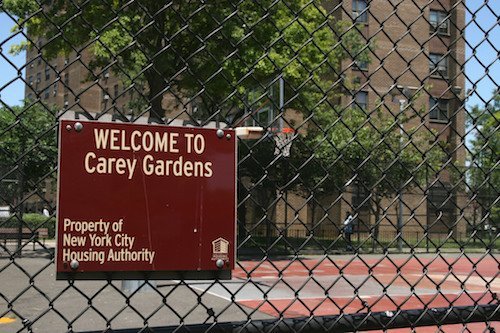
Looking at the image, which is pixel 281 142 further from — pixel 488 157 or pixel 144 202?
pixel 488 157

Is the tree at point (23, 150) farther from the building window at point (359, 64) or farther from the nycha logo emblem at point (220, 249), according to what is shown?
the building window at point (359, 64)

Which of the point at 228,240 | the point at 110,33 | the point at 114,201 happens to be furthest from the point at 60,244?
the point at 110,33

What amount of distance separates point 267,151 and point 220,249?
12178 mm

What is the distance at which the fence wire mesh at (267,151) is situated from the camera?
83.3 inches

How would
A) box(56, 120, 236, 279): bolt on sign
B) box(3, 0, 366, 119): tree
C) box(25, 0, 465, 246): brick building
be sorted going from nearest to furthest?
1. box(56, 120, 236, 279): bolt on sign
2. box(3, 0, 366, 119): tree
3. box(25, 0, 465, 246): brick building

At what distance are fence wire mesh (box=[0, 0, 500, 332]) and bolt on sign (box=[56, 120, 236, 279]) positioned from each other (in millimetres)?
134

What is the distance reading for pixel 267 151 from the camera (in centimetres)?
1401

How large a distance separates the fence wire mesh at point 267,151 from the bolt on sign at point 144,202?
0.13 meters

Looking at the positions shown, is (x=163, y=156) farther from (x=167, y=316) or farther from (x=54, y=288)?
(x=54, y=288)

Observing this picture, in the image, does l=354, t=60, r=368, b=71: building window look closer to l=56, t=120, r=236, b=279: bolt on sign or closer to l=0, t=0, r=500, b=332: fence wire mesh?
l=0, t=0, r=500, b=332: fence wire mesh

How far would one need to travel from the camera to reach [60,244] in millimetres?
1673

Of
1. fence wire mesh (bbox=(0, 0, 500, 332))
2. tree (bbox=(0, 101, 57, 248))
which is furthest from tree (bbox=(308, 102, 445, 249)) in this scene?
tree (bbox=(0, 101, 57, 248))

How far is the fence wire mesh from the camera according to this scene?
2115mm

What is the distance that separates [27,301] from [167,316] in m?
3.12
